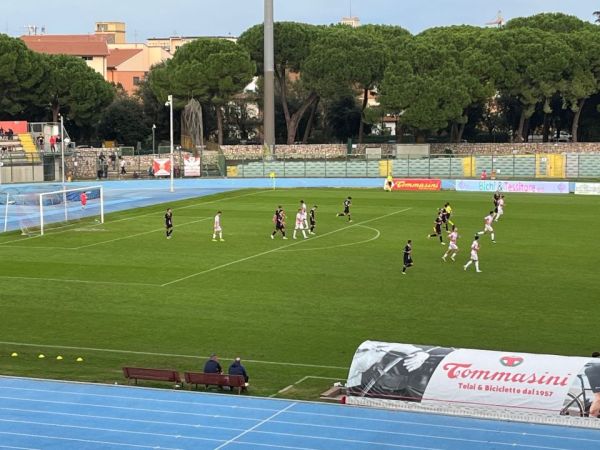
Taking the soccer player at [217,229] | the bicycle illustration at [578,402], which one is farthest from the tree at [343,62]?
the bicycle illustration at [578,402]

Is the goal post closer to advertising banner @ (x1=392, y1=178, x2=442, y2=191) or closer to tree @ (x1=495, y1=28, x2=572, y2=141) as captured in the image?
advertising banner @ (x1=392, y1=178, x2=442, y2=191)

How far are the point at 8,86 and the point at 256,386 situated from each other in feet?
290

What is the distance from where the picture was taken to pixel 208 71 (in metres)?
106

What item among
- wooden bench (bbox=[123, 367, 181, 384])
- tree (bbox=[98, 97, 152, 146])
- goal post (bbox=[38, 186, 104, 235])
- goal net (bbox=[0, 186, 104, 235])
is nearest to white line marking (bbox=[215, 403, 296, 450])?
wooden bench (bbox=[123, 367, 181, 384])

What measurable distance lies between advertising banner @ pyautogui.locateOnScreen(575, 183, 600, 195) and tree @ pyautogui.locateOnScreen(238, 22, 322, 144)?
4123 centimetres

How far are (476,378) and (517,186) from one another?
59.2 meters

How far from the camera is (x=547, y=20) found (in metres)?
118

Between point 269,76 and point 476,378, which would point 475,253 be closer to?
point 476,378

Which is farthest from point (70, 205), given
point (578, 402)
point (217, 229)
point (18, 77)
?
point (578, 402)

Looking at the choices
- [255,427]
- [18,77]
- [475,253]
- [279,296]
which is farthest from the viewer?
[18,77]

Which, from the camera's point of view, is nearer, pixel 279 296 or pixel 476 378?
pixel 476 378

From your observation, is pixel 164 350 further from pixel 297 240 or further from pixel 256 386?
pixel 297 240

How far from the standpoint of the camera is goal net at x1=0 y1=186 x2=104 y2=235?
2339 inches

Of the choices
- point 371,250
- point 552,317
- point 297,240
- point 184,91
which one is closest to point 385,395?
point 552,317
